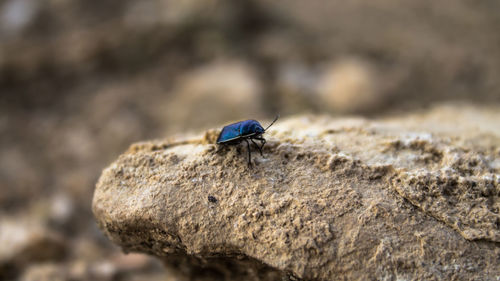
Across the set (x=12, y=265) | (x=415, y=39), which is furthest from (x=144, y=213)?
(x=415, y=39)

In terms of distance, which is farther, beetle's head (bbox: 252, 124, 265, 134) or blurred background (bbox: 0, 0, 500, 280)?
blurred background (bbox: 0, 0, 500, 280)

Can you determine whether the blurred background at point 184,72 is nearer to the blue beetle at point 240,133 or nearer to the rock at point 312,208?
the rock at point 312,208

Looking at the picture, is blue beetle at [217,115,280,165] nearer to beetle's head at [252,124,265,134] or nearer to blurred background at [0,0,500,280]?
beetle's head at [252,124,265,134]

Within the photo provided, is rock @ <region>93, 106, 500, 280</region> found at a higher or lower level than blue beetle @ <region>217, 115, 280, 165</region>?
lower

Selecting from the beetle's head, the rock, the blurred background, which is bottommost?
the rock

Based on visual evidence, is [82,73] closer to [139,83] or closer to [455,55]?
[139,83]

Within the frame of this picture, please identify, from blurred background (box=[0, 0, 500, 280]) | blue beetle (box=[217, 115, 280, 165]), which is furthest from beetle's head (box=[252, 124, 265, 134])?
blurred background (box=[0, 0, 500, 280])

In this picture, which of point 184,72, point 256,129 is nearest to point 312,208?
point 256,129

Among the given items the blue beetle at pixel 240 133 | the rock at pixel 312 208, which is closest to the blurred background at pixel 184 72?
the rock at pixel 312 208

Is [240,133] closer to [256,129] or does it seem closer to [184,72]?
[256,129]
